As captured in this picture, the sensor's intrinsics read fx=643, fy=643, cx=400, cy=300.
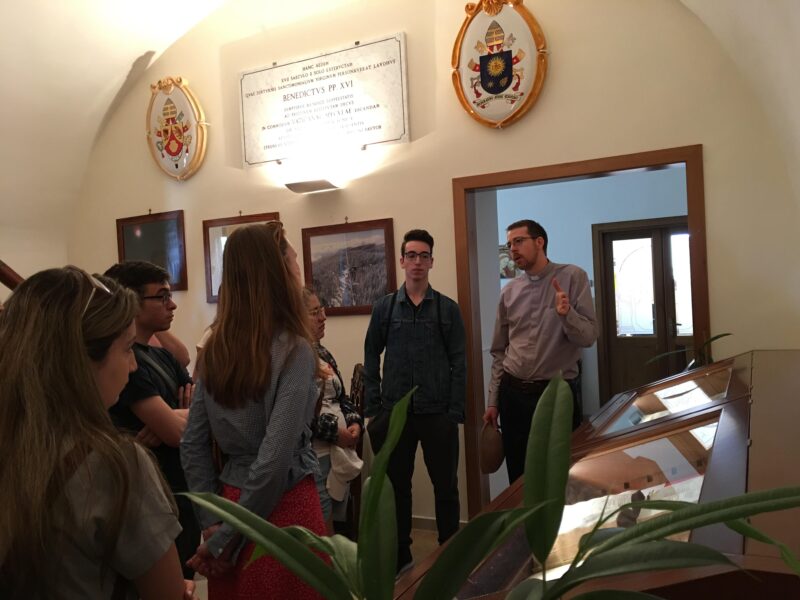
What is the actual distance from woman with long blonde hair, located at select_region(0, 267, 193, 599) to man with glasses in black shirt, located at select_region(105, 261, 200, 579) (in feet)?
2.35

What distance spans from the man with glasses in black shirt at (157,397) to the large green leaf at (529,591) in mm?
1410

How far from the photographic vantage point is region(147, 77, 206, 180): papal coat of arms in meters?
4.30

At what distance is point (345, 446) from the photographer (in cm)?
247

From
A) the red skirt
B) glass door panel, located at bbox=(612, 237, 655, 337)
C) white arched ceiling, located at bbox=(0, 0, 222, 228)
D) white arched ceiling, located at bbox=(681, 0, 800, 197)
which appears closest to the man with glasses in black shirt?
the red skirt

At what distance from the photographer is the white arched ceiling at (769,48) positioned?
1972mm

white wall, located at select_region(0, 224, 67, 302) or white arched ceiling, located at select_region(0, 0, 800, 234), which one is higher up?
white arched ceiling, located at select_region(0, 0, 800, 234)

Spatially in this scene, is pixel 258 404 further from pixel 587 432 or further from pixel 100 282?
pixel 587 432

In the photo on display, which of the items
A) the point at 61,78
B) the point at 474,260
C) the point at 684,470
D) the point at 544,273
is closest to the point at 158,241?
the point at 61,78

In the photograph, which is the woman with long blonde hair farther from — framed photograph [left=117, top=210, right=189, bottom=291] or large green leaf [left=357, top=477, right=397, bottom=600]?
framed photograph [left=117, top=210, right=189, bottom=291]

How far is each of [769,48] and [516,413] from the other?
186 cm

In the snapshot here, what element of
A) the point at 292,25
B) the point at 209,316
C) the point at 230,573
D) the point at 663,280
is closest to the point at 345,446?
the point at 230,573

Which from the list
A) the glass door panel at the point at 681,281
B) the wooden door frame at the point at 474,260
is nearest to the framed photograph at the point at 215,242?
the wooden door frame at the point at 474,260

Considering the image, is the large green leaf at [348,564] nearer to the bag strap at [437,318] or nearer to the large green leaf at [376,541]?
the large green leaf at [376,541]

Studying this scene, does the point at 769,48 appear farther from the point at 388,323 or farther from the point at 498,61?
the point at 388,323
